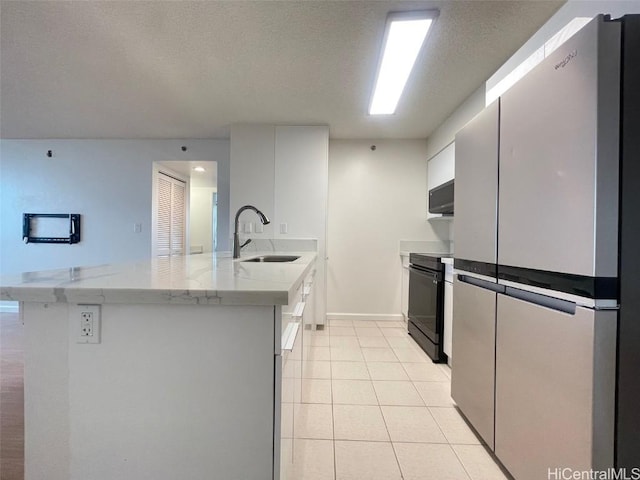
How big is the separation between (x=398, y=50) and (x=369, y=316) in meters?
3.06

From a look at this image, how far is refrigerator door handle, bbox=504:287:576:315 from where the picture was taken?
40.9 inches

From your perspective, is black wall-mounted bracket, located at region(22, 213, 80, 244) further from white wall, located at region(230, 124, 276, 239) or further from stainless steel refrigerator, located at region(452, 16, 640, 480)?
stainless steel refrigerator, located at region(452, 16, 640, 480)

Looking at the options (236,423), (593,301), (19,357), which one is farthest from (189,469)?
(19,357)

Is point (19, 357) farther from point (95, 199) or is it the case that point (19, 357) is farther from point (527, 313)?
point (527, 313)

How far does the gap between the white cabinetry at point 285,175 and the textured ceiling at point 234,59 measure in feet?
0.65

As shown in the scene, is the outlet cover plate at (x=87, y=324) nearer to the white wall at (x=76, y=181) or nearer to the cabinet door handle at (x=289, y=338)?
the cabinet door handle at (x=289, y=338)

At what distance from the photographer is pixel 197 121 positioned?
11.6ft

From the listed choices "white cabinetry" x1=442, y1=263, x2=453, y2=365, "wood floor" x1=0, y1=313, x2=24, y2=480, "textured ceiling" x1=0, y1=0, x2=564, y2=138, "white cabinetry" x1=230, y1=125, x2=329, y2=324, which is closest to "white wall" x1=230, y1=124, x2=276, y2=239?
"white cabinetry" x1=230, y1=125, x2=329, y2=324

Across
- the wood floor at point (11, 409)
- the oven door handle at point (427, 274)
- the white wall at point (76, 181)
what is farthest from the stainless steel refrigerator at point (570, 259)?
the white wall at point (76, 181)

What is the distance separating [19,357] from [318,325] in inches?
113

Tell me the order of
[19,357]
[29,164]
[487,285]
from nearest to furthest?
[487,285]
[19,357]
[29,164]

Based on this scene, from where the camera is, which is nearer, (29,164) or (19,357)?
(19,357)

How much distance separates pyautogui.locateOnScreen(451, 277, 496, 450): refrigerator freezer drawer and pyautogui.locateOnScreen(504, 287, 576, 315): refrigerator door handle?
14cm

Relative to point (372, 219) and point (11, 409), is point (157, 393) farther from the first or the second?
point (372, 219)
